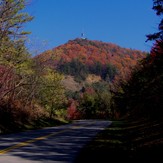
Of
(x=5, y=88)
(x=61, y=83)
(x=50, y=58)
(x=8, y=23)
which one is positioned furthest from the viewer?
(x=61, y=83)

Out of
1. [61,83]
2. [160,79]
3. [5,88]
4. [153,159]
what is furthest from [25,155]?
[61,83]

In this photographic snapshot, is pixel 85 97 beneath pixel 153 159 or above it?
above

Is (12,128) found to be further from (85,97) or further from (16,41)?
(85,97)

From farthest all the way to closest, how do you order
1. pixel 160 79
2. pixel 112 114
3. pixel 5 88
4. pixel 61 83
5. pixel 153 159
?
pixel 112 114 → pixel 61 83 → pixel 5 88 → pixel 160 79 → pixel 153 159

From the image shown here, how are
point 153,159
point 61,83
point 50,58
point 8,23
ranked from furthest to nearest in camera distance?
point 61,83 < point 50,58 < point 8,23 < point 153,159

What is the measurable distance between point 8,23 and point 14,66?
149 inches

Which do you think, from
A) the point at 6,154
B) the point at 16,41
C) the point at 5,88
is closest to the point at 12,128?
Answer: the point at 5,88

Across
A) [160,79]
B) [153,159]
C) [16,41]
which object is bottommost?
[153,159]

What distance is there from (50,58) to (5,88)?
8.94 meters

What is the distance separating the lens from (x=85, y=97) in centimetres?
11144

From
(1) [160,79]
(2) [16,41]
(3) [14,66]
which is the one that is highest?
(2) [16,41]

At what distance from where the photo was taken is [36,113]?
1665 inches

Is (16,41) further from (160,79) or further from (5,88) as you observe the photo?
(160,79)

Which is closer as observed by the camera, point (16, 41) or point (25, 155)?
point (25, 155)
